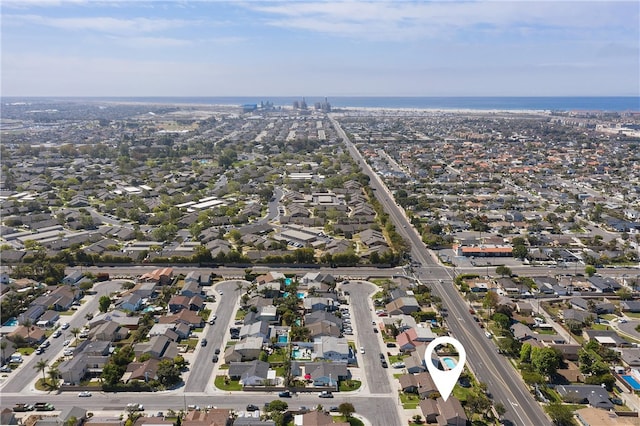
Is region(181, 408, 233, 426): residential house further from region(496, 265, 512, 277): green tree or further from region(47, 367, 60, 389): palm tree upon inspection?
region(496, 265, 512, 277): green tree

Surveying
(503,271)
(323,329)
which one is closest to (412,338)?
(323,329)

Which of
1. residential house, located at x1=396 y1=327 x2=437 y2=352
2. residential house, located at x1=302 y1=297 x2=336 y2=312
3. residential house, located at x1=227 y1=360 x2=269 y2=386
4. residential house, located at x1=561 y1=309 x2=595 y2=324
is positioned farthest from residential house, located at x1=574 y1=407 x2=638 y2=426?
residential house, located at x1=302 y1=297 x2=336 y2=312

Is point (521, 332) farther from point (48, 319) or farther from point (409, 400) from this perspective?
point (48, 319)

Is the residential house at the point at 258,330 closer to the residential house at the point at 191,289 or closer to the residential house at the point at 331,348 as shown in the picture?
the residential house at the point at 331,348

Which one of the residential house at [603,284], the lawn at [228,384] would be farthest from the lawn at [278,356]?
the residential house at [603,284]

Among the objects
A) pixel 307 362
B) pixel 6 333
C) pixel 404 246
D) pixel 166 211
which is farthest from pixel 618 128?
pixel 6 333
